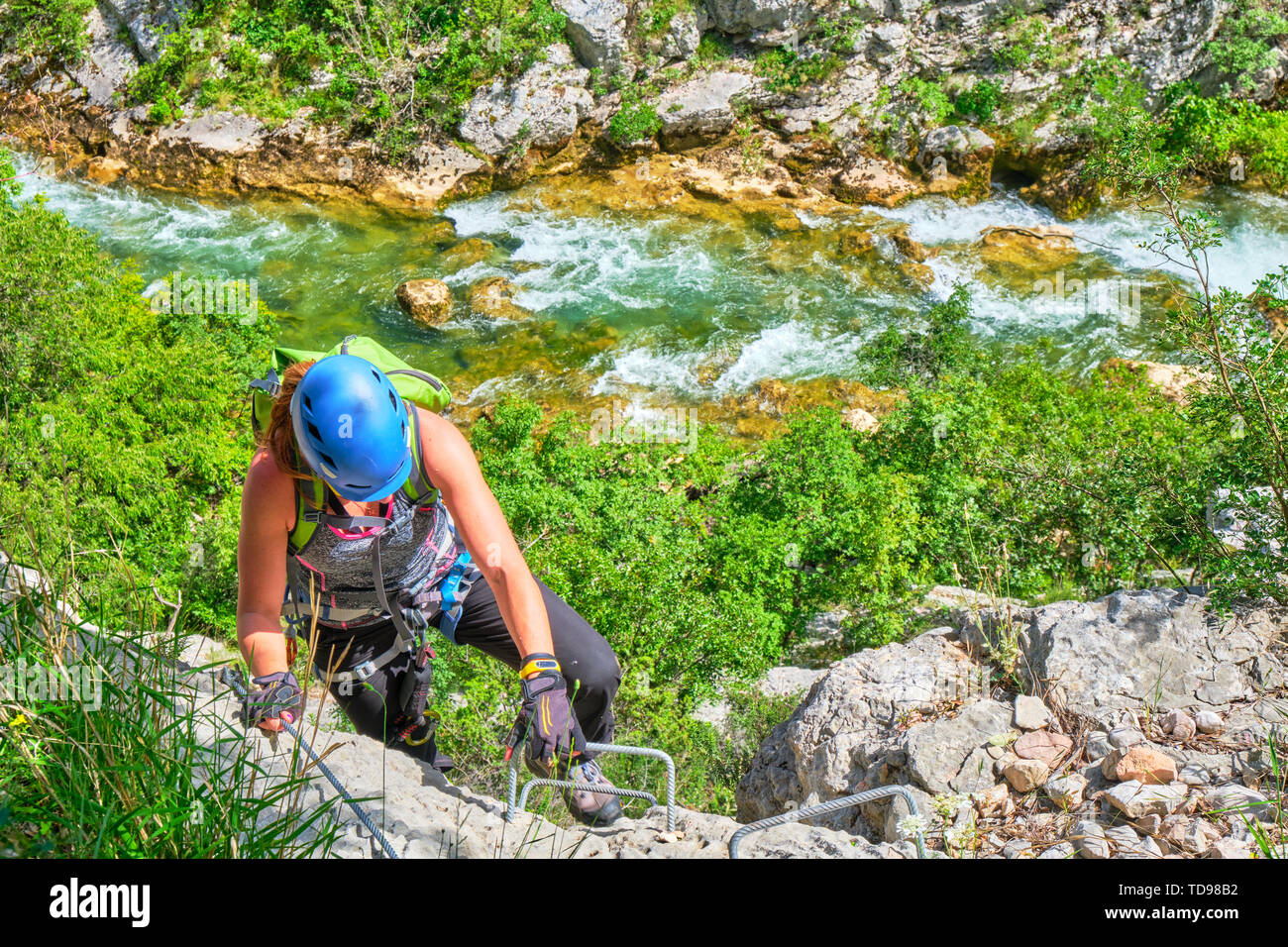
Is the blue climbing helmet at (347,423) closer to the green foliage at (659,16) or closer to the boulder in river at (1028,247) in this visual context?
the boulder in river at (1028,247)

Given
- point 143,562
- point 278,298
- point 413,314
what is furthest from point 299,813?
point 278,298

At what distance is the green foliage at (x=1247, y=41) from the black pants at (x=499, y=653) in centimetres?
1986

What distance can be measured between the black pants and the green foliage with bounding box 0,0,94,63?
68.1ft

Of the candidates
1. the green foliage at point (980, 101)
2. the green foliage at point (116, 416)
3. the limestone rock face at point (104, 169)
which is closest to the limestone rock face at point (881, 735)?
the green foliage at point (116, 416)

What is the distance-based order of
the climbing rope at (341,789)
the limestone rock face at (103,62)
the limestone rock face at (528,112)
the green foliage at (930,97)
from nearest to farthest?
1. the climbing rope at (341,789)
2. the limestone rock face at (528,112)
3. the green foliage at (930,97)
4. the limestone rock face at (103,62)

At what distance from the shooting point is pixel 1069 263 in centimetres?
1573

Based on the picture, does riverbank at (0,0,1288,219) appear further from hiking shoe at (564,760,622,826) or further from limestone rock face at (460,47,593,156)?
hiking shoe at (564,760,622,826)

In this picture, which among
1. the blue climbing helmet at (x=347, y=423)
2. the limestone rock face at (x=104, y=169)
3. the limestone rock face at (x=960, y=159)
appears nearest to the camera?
the blue climbing helmet at (x=347, y=423)

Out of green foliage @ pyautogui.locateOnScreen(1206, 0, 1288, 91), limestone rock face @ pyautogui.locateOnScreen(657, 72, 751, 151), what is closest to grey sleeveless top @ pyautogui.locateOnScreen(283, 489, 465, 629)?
limestone rock face @ pyautogui.locateOnScreen(657, 72, 751, 151)

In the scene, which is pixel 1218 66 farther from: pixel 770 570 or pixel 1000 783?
pixel 1000 783

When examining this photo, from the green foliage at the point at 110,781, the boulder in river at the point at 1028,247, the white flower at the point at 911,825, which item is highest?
the green foliage at the point at 110,781

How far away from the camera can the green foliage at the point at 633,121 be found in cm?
1788

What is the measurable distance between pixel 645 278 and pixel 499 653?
1243 centimetres

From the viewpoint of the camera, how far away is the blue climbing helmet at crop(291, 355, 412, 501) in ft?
9.27
